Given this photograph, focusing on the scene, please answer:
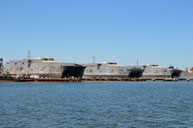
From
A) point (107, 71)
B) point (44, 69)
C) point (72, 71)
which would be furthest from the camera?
point (107, 71)

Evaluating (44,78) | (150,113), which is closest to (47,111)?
(150,113)

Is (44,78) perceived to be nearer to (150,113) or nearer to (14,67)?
(14,67)

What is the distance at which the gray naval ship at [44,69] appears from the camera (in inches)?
5679

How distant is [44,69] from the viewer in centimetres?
14712

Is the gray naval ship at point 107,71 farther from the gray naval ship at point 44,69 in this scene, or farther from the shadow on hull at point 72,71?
the shadow on hull at point 72,71

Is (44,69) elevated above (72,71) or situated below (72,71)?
above

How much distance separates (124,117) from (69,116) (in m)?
6.12

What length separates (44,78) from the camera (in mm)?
142250

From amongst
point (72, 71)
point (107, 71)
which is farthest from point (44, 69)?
point (107, 71)

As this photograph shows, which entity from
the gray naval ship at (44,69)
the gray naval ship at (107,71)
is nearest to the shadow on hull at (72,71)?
the gray naval ship at (44,69)

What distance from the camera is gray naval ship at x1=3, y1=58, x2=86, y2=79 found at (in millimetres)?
144250

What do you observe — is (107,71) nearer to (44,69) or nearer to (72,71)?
(72,71)

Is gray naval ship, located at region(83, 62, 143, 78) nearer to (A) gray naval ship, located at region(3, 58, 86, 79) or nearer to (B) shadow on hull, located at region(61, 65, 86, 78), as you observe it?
(A) gray naval ship, located at region(3, 58, 86, 79)

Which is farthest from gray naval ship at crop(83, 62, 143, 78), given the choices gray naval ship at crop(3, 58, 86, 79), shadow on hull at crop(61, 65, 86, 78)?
shadow on hull at crop(61, 65, 86, 78)
